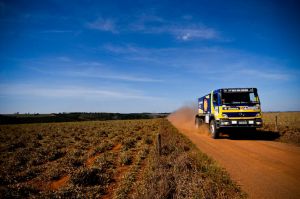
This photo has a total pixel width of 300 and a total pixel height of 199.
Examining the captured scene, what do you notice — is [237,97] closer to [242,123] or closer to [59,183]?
[242,123]

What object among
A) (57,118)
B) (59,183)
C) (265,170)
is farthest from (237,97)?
(57,118)

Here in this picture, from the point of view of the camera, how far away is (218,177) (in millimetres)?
6285

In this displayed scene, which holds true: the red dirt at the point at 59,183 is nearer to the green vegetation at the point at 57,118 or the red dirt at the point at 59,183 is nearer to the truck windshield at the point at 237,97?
the truck windshield at the point at 237,97

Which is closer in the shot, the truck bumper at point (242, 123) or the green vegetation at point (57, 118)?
the truck bumper at point (242, 123)

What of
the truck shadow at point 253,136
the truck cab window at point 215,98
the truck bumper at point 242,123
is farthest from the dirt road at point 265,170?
the truck cab window at point 215,98

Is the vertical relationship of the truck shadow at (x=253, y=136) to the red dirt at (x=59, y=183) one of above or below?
above

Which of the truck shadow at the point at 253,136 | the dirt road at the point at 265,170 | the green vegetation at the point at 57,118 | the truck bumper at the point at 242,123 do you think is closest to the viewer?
the dirt road at the point at 265,170

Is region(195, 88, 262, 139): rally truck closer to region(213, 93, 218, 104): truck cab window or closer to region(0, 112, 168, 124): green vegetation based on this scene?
region(213, 93, 218, 104): truck cab window

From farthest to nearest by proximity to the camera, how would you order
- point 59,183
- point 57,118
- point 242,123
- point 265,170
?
point 57,118 → point 242,123 → point 265,170 → point 59,183

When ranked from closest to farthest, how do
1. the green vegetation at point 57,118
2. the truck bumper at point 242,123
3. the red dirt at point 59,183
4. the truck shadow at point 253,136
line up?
the red dirt at point 59,183, the truck bumper at point 242,123, the truck shadow at point 253,136, the green vegetation at point 57,118

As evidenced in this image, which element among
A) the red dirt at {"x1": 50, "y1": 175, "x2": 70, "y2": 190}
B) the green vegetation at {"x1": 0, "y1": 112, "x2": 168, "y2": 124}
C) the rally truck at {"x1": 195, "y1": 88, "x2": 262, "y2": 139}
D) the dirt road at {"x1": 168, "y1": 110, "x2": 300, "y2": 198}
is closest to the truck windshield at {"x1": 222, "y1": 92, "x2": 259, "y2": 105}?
the rally truck at {"x1": 195, "y1": 88, "x2": 262, "y2": 139}

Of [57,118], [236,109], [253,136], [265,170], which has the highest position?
[236,109]

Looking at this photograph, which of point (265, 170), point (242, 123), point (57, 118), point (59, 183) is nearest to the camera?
point (59, 183)

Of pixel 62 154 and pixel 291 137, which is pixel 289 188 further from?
pixel 62 154
